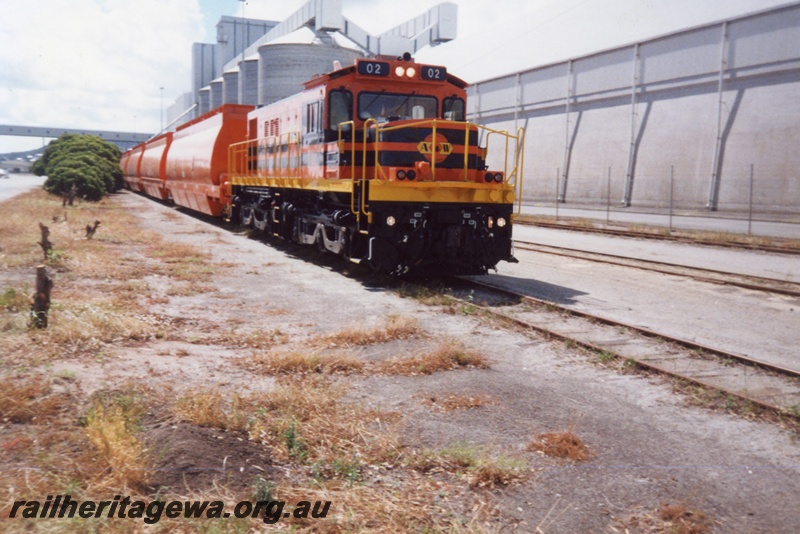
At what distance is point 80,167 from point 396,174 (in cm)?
2830

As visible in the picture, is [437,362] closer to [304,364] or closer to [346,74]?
[304,364]

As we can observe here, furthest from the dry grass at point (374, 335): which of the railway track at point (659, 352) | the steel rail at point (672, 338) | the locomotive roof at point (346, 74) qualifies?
the locomotive roof at point (346, 74)

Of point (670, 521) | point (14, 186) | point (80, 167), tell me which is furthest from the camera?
point (14, 186)

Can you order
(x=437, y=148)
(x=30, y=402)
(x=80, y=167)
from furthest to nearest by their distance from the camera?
(x=80, y=167), (x=437, y=148), (x=30, y=402)

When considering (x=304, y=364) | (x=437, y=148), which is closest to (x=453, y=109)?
(x=437, y=148)

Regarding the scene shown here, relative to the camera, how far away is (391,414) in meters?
4.96

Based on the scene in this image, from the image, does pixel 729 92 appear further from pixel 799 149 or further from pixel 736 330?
pixel 736 330

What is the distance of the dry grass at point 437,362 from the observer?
6176mm

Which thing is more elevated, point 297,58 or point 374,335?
point 297,58

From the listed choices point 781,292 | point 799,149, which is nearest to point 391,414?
point 781,292

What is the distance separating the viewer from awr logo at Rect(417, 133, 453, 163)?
10781 millimetres

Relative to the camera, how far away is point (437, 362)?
6.32 m

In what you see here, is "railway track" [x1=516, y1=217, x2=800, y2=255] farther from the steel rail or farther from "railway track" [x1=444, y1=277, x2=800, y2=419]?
"railway track" [x1=444, y1=277, x2=800, y2=419]

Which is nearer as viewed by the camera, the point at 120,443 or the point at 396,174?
the point at 120,443
